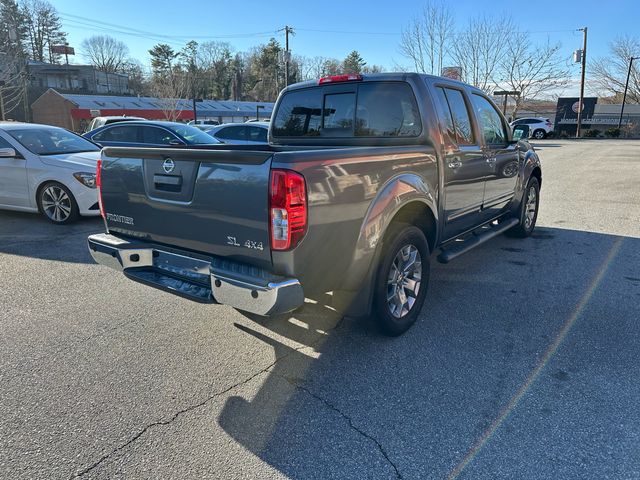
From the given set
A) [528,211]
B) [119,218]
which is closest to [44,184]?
[119,218]

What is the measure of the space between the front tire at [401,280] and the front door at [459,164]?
0.61 meters

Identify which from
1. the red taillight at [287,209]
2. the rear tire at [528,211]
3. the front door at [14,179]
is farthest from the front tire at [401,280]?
the front door at [14,179]

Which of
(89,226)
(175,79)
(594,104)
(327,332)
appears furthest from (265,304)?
(175,79)

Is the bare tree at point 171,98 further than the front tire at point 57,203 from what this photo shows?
Yes

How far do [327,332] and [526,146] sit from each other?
4333mm

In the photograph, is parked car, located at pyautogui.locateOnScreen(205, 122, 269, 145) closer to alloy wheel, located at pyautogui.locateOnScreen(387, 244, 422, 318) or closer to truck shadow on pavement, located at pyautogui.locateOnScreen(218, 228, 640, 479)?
truck shadow on pavement, located at pyautogui.locateOnScreen(218, 228, 640, 479)

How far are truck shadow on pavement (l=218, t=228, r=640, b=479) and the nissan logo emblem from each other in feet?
4.47

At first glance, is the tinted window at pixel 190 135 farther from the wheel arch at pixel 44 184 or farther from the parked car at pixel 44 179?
the wheel arch at pixel 44 184

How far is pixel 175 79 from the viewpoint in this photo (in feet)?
173

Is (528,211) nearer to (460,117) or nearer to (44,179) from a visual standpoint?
(460,117)

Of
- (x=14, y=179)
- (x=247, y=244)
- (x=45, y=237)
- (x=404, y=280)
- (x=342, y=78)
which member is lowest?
(x=45, y=237)

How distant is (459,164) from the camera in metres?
4.22

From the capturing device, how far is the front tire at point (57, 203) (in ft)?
23.5

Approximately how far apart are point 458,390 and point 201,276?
182 centimetres
